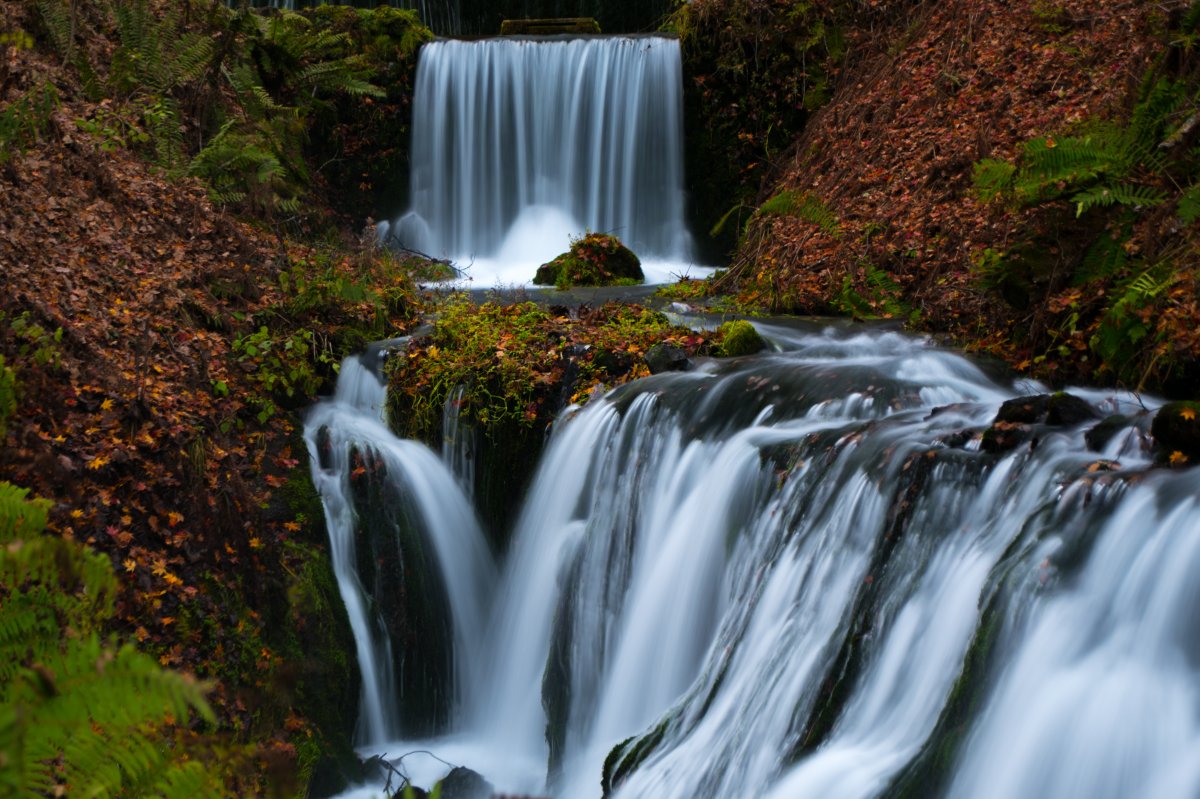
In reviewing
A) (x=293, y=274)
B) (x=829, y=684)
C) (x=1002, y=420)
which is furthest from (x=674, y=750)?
(x=293, y=274)

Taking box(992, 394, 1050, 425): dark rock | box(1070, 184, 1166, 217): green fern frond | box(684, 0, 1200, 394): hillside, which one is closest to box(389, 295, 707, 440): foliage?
box(684, 0, 1200, 394): hillside

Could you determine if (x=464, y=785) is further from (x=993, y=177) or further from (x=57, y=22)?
(x=57, y=22)

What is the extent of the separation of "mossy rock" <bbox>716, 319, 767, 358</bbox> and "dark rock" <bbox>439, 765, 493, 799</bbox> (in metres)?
3.78

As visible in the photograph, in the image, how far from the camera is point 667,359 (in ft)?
28.4

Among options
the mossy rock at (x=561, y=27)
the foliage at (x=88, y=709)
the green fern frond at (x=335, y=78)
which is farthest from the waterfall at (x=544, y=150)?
the foliage at (x=88, y=709)

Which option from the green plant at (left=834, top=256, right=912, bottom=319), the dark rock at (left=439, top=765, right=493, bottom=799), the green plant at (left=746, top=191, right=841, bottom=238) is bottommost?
the dark rock at (left=439, top=765, right=493, bottom=799)

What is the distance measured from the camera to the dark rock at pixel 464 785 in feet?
21.9

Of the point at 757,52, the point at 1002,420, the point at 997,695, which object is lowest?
the point at 997,695

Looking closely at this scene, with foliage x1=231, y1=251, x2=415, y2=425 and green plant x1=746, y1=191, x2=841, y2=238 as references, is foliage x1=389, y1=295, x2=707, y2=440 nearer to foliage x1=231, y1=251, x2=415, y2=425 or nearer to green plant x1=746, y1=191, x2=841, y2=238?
foliage x1=231, y1=251, x2=415, y2=425

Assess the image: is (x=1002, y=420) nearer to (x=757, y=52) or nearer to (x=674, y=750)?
(x=674, y=750)

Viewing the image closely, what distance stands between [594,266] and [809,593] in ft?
27.5

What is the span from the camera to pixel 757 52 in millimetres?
15320

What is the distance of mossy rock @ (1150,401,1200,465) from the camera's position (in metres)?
4.80

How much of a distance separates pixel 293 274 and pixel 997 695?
24.0 feet
